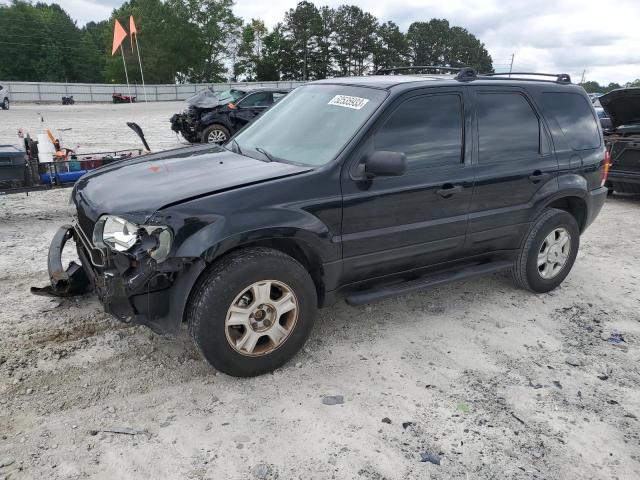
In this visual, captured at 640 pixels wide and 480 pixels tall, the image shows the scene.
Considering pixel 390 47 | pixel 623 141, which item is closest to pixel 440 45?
pixel 390 47

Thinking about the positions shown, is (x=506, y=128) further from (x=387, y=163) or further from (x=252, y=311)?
(x=252, y=311)

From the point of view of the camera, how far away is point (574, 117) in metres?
4.66

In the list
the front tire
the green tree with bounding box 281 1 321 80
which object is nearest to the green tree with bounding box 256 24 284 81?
the green tree with bounding box 281 1 321 80

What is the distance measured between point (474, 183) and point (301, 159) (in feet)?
4.66

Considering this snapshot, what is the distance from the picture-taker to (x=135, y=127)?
16.9ft

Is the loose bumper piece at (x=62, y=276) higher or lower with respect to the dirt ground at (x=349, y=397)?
higher

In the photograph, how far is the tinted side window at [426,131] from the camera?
11.8 feet

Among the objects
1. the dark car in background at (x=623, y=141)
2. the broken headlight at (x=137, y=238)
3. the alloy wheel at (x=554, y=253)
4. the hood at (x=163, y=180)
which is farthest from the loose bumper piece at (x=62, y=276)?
the dark car in background at (x=623, y=141)

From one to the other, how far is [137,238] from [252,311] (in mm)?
820

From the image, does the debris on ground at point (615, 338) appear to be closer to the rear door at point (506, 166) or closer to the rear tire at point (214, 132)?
the rear door at point (506, 166)

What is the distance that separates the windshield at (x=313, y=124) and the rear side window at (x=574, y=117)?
185 centimetres

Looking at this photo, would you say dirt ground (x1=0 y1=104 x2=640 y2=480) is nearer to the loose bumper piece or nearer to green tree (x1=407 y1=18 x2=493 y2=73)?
the loose bumper piece

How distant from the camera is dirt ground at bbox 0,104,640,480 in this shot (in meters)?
2.63

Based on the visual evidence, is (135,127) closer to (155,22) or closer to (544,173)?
(544,173)
